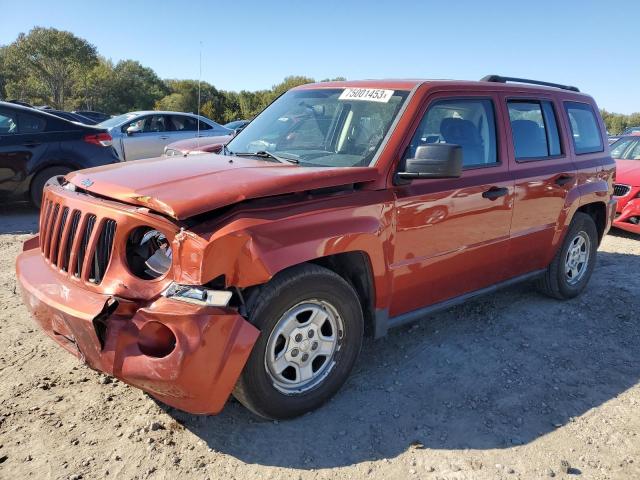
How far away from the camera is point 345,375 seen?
318cm

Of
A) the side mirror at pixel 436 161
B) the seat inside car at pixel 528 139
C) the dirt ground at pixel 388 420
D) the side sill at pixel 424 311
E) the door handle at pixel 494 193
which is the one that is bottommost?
the dirt ground at pixel 388 420

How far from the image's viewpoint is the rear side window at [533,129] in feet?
13.7

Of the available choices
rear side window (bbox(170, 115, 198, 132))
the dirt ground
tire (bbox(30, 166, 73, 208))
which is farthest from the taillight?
the dirt ground

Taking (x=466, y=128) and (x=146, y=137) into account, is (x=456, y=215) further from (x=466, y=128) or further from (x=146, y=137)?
(x=146, y=137)

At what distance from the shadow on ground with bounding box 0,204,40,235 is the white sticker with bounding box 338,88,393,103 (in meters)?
5.02

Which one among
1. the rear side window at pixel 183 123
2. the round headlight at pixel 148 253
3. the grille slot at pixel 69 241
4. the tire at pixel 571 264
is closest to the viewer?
the round headlight at pixel 148 253

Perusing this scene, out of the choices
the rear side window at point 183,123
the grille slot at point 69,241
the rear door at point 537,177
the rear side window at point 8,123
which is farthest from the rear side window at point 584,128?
the rear side window at point 183,123

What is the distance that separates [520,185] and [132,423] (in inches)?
126

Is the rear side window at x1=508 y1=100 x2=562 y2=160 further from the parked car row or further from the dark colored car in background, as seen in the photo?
the dark colored car in background

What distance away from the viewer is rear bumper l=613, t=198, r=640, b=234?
24.9ft

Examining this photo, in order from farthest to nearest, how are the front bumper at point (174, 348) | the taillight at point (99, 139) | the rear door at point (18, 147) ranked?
the taillight at point (99, 139)
the rear door at point (18, 147)
the front bumper at point (174, 348)

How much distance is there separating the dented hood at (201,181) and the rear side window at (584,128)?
275 cm

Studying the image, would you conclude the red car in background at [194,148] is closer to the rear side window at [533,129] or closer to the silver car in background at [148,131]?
the rear side window at [533,129]

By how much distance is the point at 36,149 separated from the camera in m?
7.55
